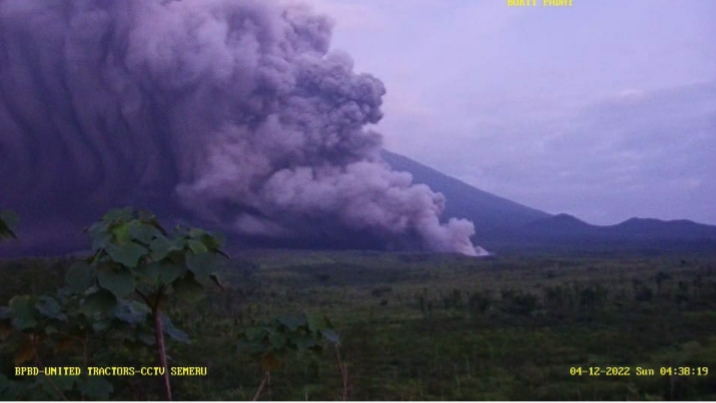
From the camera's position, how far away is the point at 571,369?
3906 mm

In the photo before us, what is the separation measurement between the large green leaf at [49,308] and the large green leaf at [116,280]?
0.69 metres

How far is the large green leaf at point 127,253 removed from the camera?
6.43ft

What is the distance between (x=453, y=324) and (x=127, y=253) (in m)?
2.72

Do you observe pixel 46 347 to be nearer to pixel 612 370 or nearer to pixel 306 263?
pixel 306 263

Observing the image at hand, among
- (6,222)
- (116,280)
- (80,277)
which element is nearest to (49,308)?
(6,222)

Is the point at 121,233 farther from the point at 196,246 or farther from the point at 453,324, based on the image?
the point at 453,324

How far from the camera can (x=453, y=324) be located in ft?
14.4

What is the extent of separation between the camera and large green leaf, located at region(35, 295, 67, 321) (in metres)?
2.58

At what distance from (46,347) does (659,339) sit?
3.11 meters

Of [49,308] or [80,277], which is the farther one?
[49,308]
